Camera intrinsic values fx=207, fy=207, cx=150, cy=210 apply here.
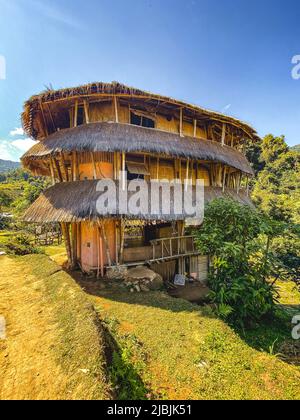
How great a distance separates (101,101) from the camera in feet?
39.7

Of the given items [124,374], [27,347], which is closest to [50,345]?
[27,347]

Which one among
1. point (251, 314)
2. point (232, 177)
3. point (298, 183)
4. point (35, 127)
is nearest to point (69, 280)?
point (251, 314)

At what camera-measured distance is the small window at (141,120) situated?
12.9 metres

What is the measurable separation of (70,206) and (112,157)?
360 centimetres

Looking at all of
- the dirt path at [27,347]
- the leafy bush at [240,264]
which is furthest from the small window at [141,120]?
the dirt path at [27,347]

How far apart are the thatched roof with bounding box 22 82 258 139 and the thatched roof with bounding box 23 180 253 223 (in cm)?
458

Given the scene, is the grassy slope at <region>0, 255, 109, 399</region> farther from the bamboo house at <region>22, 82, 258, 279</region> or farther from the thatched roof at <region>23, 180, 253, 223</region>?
the bamboo house at <region>22, 82, 258, 279</region>

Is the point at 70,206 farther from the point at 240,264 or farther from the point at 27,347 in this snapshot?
the point at 240,264

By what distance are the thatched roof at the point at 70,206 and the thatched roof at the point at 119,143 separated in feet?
6.18

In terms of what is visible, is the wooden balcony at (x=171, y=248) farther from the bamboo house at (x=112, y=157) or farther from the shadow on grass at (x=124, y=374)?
the shadow on grass at (x=124, y=374)

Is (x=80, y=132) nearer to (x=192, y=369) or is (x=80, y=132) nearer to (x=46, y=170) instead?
(x=46, y=170)

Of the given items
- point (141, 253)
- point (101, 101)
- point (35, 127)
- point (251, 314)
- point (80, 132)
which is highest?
point (101, 101)

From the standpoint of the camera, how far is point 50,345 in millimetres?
4078

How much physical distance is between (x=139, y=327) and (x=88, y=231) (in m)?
6.48
